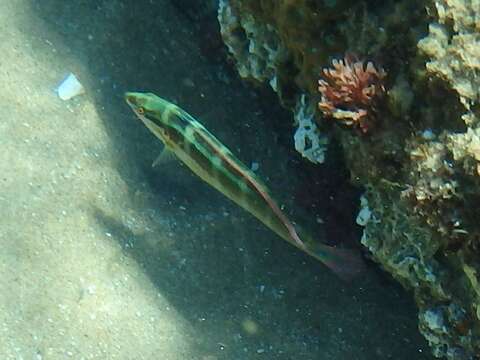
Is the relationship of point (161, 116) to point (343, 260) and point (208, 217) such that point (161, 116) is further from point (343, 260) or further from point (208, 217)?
point (343, 260)

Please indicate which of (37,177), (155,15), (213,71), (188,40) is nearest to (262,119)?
(213,71)

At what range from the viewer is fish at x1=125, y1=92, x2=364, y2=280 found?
3482 mm

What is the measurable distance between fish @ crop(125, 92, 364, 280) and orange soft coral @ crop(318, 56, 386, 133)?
0.74m

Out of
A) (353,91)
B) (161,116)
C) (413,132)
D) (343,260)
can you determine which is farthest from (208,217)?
(413,132)

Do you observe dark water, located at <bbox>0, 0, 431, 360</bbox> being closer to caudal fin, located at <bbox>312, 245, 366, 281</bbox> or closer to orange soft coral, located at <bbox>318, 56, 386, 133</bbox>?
caudal fin, located at <bbox>312, 245, 366, 281</bbox>

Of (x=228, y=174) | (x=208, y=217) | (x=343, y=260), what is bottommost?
(x=208, y=217)

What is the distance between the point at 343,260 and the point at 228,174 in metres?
0.82

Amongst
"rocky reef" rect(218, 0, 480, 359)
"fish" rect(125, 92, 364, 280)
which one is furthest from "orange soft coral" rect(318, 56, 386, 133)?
"fish" rect(125, 92, 364, 280)

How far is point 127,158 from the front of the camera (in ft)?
15.1

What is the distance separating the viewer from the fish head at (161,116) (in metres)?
3.79

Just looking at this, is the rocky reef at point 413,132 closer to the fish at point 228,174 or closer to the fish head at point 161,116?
the fish at point 228,174

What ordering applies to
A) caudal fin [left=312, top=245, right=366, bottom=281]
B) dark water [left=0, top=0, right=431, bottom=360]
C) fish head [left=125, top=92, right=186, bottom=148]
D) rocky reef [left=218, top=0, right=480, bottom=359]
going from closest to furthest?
rocky reef [left=218, top=0, right=480, bottom=359] → caudal fin [left=312, top=245, right=366, bottom=281] → fish head [left=125, top=92, right=186, bottom=148] → dark water [left=0, top=0, right=431, bottom=360]

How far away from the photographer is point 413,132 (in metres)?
2.77

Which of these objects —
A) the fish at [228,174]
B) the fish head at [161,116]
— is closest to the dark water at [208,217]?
the fish at [228,174]
